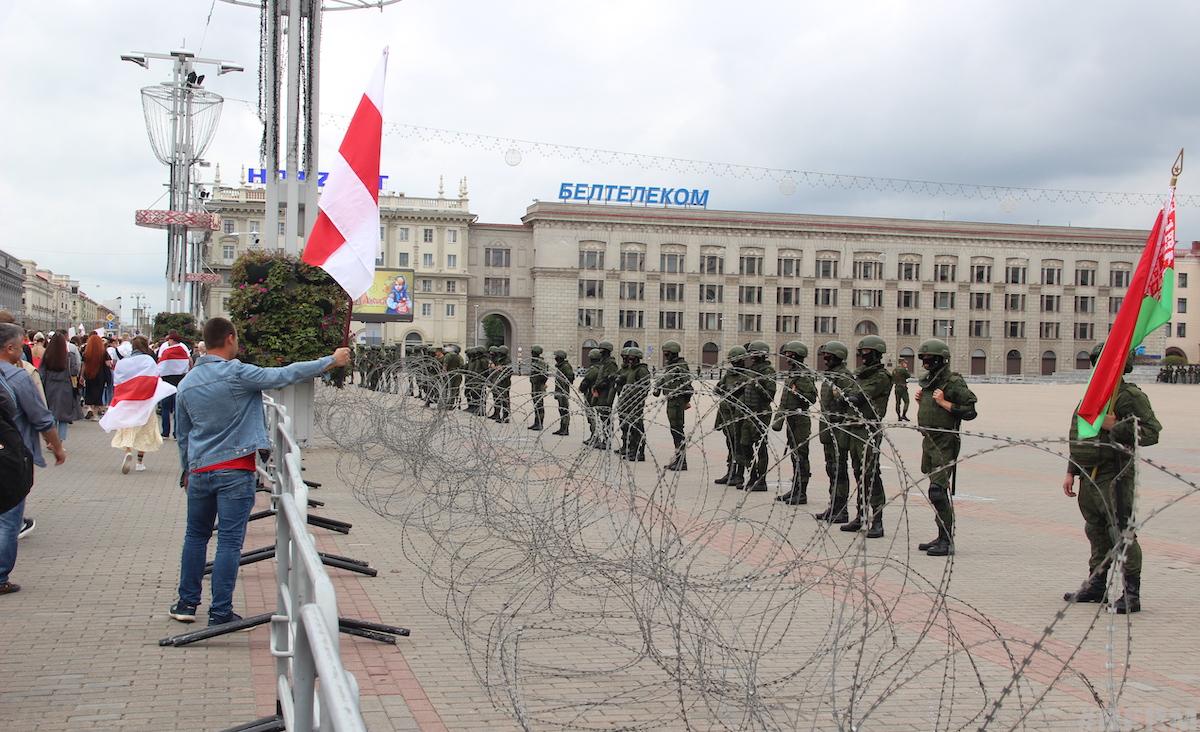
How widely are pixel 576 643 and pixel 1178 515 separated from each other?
8.87 meters

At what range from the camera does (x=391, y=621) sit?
→ 266 inches

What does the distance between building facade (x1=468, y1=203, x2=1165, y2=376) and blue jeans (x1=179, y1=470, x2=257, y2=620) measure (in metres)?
79.8

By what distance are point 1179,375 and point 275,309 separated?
78.6 meters

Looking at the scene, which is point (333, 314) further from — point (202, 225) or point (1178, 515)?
point (202, 225)

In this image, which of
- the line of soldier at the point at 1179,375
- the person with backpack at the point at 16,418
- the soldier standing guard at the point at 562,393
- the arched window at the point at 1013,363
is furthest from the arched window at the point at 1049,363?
the person with backpack at the point at 16,418

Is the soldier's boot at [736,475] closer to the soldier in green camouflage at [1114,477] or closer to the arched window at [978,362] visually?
the soldier in green camouflage at [1114,477]

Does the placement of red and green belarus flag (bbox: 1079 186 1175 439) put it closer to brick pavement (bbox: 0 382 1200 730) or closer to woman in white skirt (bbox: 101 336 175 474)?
brick pavement (bbox: 0 382 1200 730)

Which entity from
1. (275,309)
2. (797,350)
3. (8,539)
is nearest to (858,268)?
(275,309)

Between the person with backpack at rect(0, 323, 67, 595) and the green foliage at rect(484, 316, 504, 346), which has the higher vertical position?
the green foliage at rect(484, 316, 504, 346)

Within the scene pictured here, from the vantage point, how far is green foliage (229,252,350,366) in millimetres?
16109

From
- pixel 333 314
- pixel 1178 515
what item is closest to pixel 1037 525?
pixel 1178 515

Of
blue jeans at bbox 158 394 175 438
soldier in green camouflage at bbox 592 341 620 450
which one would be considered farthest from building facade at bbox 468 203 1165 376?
blue jeans at bbox 158 394 175 438

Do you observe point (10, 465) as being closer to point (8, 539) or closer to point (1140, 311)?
point (8, 539)

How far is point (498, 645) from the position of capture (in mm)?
5840
